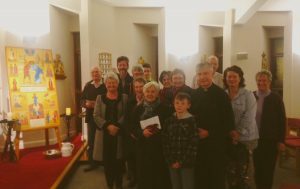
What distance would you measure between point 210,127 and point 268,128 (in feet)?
2.36

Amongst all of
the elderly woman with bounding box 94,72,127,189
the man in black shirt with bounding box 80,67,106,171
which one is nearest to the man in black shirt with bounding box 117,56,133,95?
the man in black shirt with bounding box 80,67,106,171

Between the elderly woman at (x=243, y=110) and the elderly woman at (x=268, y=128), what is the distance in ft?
0.73

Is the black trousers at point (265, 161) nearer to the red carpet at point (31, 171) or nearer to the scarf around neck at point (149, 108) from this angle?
the scarf around neck at point (149, 108)

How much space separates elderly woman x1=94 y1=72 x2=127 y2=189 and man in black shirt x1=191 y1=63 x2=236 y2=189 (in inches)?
35.9

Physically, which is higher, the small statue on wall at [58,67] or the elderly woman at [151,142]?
the small statue on wall at [58,67]

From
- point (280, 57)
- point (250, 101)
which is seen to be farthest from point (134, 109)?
point (280, 57)

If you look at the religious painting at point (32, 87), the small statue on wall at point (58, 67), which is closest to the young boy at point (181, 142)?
the religious painting at point (32, 87)

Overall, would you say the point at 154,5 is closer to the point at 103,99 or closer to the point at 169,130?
the point at 103,99

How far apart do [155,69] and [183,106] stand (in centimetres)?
498

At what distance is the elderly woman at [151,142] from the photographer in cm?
293

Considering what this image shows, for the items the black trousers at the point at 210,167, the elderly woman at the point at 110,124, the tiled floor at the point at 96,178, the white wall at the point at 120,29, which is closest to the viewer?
the black trousers at the point at 210,167

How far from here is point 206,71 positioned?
9.14 ft

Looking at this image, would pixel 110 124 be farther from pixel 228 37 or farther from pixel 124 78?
pixel 228 37

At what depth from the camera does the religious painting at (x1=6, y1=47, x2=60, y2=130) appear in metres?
4.82
